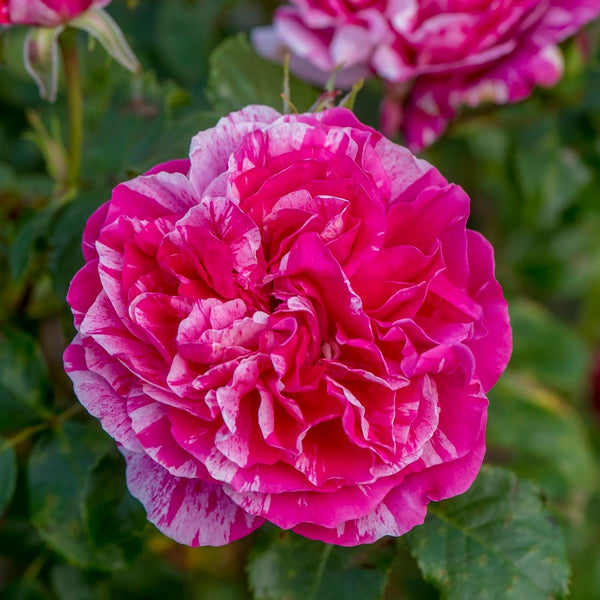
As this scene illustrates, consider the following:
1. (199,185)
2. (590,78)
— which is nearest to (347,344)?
(199,185)

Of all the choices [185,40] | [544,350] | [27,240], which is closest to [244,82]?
[27,240]

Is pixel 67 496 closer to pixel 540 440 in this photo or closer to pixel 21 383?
pixel 21 383

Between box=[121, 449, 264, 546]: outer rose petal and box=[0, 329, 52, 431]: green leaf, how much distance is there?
253 millimetres

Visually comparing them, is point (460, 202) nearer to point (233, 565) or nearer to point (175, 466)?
point (175, 466)

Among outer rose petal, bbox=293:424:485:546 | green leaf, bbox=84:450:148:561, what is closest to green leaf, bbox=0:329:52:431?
green leaf, bbox=84:450:148:561

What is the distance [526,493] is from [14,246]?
53 cm

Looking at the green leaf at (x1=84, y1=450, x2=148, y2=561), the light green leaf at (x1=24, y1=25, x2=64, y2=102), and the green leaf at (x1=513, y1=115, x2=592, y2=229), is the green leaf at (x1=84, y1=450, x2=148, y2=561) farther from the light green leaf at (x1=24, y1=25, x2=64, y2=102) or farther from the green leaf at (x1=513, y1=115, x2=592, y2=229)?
the green leaf at (x1=513, y1=115, x2=592, y2=229)

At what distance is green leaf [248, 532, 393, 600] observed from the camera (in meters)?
0.65

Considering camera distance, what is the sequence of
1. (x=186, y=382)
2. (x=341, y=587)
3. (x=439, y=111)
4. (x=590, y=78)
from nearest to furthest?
→ (x=186, y=382), (x=341, y=587), (x=439, y=111), (x=590, y=78)

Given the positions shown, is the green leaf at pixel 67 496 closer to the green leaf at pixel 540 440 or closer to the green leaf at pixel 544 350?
the green leaf at pixel 540 440

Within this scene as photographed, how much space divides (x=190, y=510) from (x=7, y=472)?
29cm

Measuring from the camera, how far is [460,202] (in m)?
0.55

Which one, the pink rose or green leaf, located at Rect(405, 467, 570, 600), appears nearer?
the pink rose

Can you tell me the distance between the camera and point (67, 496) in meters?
0.72
